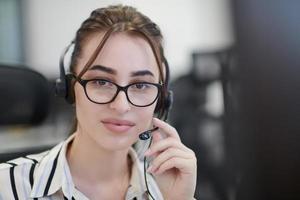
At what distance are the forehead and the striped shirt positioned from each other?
25cm

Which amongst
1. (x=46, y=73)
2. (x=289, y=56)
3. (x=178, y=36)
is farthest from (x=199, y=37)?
(x=46, y=73)

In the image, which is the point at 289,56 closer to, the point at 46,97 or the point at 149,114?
the point at 149,114

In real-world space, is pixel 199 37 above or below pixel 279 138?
above

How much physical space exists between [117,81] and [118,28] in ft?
0.42

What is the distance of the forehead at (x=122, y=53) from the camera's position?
798 mm

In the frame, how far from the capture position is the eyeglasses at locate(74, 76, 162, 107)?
80 cm

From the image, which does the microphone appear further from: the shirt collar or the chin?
the shirt collar

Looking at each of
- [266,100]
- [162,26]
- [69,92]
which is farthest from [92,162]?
[266,100]

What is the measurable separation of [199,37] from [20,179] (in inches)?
31.6

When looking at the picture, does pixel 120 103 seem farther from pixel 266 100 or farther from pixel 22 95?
pixel 266 100

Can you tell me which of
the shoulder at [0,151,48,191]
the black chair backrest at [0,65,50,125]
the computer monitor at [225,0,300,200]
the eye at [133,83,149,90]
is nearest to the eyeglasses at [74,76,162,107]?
the eye at [133,83,149,90]

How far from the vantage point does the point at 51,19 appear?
126 cm

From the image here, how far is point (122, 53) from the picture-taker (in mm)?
801

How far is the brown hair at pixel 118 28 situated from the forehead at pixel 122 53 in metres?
0.01
